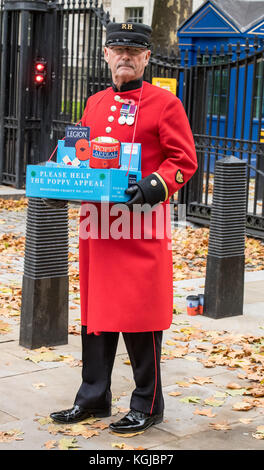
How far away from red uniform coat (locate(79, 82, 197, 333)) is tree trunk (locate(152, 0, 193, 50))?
1594 cm

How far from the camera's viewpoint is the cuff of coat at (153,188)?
4207 mm

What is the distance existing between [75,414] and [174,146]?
1.58m

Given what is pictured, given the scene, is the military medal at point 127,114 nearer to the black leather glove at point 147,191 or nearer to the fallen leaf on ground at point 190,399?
the black leather glove at point 147,191

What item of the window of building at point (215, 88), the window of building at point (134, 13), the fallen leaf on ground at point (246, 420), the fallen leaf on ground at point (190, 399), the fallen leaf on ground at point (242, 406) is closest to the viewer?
the fallen leaf on ground at point (246, 420)

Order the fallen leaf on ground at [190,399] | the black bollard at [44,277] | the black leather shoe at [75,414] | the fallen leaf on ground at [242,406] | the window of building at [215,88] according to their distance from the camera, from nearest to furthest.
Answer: the black leather shoe at [75,414] < the fallen leaf on ground at [242,406] < the fallen leaf on ground at [190,399] < the black bollard at [44,277] < the window of building at [215,88]

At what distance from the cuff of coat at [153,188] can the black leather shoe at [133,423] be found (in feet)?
3.90

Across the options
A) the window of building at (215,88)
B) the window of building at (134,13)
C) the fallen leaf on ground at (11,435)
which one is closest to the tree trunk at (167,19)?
the window of building at (215,88)

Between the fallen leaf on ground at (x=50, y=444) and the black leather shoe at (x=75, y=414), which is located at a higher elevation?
the black leather shoe at (x=75, y=414)

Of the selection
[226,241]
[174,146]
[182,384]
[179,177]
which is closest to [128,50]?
[174,146]

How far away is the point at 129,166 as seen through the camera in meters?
4.27

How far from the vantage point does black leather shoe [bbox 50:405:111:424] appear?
15.2 feet

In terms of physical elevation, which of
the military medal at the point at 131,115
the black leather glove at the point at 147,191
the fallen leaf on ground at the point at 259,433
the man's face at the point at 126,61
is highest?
the man's face at the point at 126,61

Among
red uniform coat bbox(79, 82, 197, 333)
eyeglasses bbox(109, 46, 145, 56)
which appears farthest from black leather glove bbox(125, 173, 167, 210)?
eyeglasses bbox(109, 46, 145, 56)

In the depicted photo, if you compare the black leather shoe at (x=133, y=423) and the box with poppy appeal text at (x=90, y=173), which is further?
the black leather shoe at (x=133, y=423)
